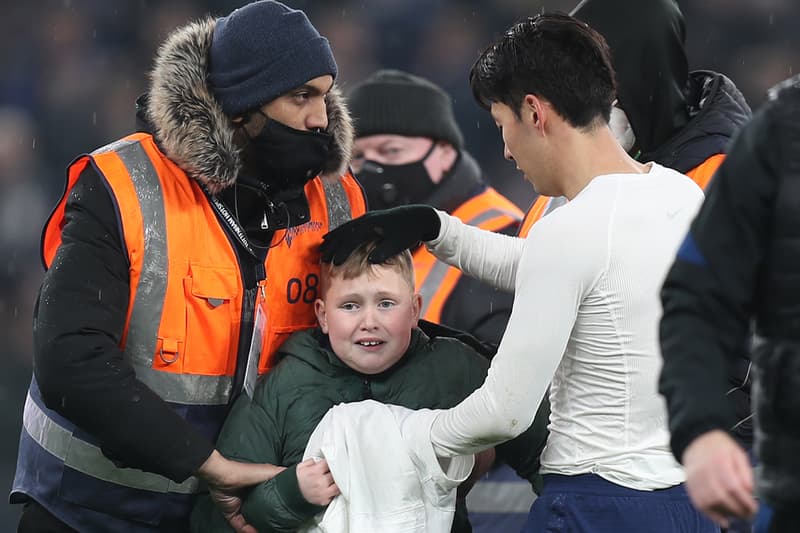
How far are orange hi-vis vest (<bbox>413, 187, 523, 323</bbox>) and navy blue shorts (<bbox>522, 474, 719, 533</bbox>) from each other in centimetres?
222

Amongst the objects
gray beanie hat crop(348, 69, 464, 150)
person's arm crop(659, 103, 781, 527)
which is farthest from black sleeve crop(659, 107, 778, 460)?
gray beanie hat crop(348, 69, 464, 150)

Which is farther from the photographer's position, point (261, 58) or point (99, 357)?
point (261, 58)

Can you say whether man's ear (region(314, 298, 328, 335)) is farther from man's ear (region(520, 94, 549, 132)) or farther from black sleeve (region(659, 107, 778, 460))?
black sleeve (region(659, 107, 778, 460))

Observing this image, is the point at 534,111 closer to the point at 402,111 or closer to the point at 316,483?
the point at 316,483

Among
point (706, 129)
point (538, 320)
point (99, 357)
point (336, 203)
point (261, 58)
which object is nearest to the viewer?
point (538, 320)

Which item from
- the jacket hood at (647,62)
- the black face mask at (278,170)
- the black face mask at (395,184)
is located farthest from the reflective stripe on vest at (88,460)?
the black face mask at (395,184)

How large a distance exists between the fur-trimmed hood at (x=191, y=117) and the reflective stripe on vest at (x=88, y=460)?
657 mm

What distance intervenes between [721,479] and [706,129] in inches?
78.0

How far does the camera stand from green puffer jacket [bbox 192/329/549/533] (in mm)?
3070

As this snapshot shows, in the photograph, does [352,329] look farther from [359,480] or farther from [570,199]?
[570,199]

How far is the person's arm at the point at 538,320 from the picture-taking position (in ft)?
8.38

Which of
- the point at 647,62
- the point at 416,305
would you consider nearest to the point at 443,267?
the point at 647,62

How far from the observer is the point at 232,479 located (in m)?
2.99

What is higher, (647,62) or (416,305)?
(647,62)
